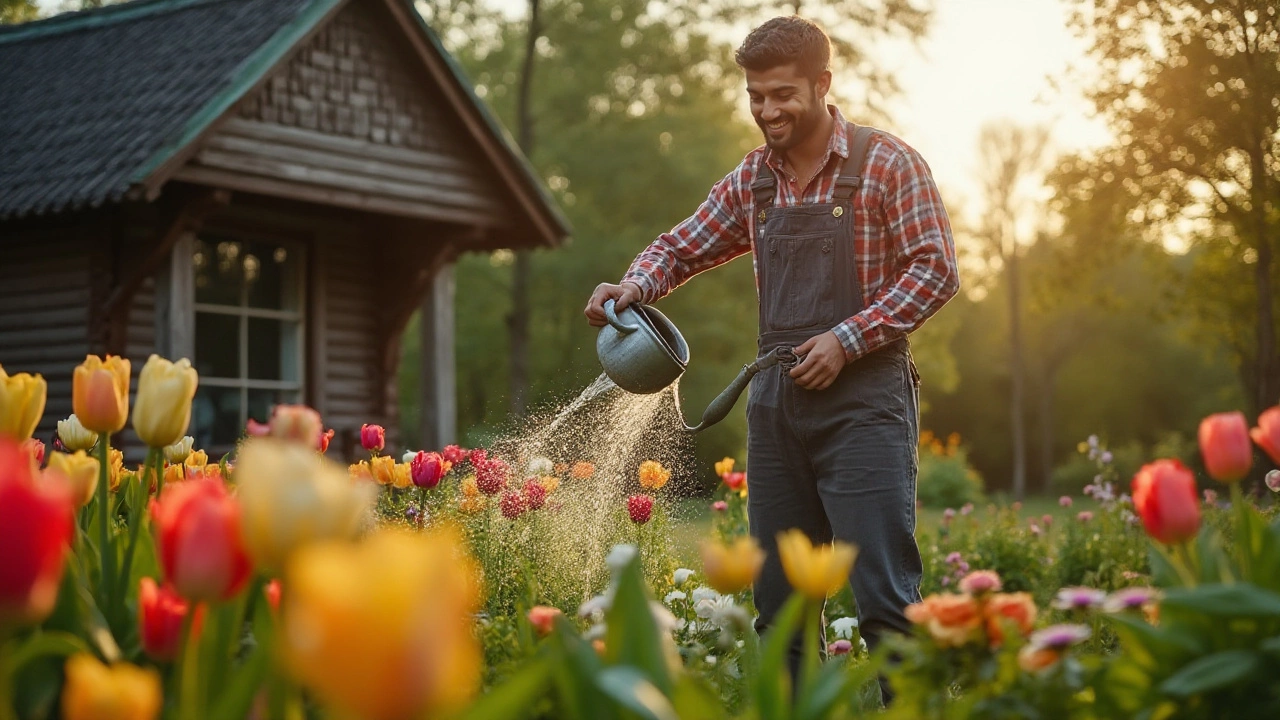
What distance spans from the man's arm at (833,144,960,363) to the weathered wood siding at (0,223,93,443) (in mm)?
7640

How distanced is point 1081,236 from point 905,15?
707 cm

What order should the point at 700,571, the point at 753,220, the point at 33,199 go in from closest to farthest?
the point at 753,220 < the point at 700,571 < the point at 33,199

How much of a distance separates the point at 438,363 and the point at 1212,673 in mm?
10552

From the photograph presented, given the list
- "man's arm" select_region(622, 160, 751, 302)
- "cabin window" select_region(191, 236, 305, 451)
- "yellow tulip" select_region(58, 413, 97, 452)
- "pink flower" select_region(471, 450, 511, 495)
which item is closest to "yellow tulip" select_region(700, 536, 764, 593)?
"yellow tulip" select_region(58, 413, 97, 452)

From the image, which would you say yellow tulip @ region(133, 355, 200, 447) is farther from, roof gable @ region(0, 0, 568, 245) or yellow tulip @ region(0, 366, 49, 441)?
roof gable @ region(0, 0, 568, 245)

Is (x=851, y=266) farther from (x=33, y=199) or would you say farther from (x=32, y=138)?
(x=32, y=138)

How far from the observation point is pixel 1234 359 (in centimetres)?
1727

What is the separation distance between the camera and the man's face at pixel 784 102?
11.5 ft

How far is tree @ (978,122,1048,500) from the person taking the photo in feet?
109

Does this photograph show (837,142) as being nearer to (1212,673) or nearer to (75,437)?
(75,437)

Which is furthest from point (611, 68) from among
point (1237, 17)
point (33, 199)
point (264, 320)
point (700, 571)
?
point (700, 571)

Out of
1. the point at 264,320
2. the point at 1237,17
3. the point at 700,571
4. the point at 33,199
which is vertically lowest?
the point at 700,571

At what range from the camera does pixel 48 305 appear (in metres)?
10.0

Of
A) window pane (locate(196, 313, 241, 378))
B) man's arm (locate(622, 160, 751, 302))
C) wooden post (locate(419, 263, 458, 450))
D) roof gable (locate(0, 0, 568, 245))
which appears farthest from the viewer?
wooden post (locate(419, 263, 458, 450))
